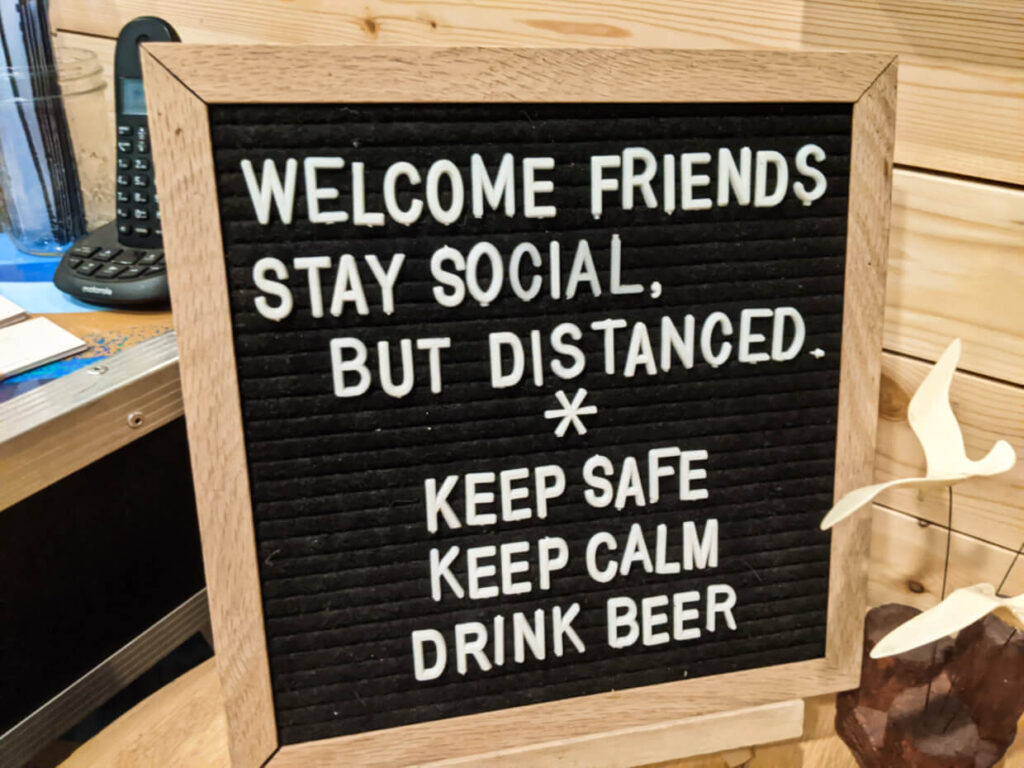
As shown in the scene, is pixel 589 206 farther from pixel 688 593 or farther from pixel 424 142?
pixel 688 593

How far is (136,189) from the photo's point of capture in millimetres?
880

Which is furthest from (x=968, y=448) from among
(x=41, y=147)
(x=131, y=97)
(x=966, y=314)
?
(x=41, y=147)

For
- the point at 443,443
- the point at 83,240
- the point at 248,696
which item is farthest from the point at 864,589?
the point at 83,240

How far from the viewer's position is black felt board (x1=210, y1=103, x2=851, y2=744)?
1.68 feet

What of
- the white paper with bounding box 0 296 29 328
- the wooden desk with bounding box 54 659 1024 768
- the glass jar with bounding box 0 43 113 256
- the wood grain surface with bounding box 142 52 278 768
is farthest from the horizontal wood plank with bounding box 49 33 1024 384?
the glass jar with bounding box 0 43 113 256

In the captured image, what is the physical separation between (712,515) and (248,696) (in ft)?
1.07

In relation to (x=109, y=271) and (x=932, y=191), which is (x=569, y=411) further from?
(x=109, y=271)

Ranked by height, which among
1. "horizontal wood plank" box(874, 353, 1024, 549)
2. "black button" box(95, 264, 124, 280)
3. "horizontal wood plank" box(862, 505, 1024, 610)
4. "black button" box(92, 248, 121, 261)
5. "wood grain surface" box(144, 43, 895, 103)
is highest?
"wood grain surface" box(144, 43, 895, 103)

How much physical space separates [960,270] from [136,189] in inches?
29.7

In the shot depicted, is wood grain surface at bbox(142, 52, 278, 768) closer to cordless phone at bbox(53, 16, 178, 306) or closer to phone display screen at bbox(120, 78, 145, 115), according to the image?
cordless phone at bbox(53, 16, 178, 306)

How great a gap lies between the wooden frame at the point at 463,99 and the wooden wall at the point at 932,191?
0.39 ft

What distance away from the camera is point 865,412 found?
1.98 ft

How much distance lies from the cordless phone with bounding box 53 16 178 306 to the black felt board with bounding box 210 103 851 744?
0.35m

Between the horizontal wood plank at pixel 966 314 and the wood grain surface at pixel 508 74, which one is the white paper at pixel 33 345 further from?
the horizontal wood plank at pixel 966 314
